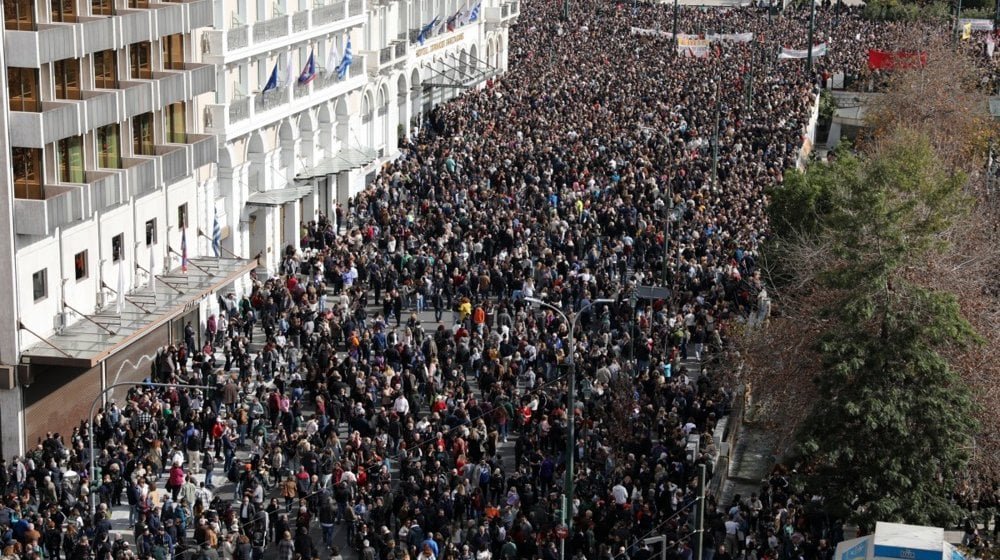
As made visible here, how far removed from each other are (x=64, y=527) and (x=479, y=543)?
7855 mm

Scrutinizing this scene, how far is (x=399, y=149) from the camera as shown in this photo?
70.1 metres

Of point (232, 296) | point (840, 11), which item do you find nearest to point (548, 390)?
point (232, 296)

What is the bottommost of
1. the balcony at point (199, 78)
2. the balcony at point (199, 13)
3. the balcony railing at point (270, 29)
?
the balcony at point (199, 78)

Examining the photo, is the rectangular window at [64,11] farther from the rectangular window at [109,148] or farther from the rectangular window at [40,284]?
the rectangular window at [40,284]

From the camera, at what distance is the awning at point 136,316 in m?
39.3

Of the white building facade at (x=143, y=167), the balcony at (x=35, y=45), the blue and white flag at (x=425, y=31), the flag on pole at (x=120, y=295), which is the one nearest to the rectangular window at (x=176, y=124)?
the white building facade at (x=143, y=167)

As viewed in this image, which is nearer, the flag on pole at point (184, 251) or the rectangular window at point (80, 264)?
the rectangular window at point (80, 264)

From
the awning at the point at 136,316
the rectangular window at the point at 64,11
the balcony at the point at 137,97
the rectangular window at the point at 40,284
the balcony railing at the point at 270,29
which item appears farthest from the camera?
the balcony railing at the point at 270,29

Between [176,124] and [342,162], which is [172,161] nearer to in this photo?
[176,124]

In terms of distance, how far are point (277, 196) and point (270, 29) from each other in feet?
17.1

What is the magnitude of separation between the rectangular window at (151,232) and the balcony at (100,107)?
4.32 meters

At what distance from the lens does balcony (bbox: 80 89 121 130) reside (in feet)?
134

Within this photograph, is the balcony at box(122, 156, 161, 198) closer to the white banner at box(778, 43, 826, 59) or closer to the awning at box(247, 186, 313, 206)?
the awning at box(247, 186, 313, 206)

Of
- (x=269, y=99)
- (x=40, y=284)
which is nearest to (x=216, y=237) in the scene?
(x=269, y=99)
